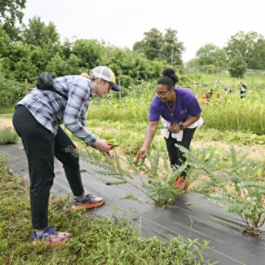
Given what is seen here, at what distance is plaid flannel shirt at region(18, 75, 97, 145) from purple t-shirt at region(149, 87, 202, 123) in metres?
0.80

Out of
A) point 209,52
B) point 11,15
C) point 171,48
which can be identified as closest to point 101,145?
point 11,15

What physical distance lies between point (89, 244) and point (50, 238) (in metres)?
0.29

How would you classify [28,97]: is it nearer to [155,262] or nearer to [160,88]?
[160,88]

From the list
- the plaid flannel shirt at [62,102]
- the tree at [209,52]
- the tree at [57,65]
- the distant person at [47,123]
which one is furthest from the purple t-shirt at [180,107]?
the tree at [209,52]

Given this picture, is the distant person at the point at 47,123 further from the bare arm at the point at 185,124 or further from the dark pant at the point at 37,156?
the bare arm at the point at 185,124

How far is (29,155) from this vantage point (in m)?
1.60

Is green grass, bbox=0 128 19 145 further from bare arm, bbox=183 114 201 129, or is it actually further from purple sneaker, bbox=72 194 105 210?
bare arm, bbox=183 114 201 129

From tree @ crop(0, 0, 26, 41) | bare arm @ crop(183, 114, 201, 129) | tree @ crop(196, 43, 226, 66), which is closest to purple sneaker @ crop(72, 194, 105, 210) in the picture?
bare arm @ crop(183, 114, 201, 129)

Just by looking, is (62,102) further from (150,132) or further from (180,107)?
(180,107)

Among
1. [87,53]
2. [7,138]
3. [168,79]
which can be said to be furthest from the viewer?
[87,53]

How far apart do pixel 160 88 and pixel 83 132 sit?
796 millimetres

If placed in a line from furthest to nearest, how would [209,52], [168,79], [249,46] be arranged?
[209,52] < [249,46] < [168,79]

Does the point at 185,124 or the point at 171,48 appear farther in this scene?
the point at 171,48

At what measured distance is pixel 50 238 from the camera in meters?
1.72
